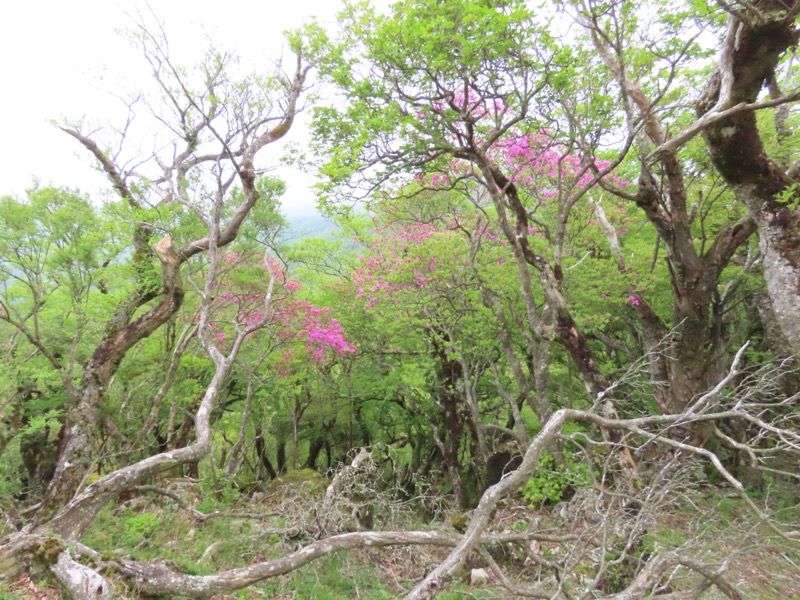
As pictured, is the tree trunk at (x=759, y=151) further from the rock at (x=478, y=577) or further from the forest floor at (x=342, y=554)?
the rock at (x=478, y=577)

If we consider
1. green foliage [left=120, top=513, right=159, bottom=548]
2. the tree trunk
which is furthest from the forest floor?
the tree trunk

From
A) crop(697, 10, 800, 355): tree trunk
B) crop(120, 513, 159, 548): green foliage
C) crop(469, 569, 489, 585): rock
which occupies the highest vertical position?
crop(697, 10, 800, 355): tree trunk

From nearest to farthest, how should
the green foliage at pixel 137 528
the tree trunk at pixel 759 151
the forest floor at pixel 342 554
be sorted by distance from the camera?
the tree trunk at pixel 759 151 < the forest floor at pixel 342 554 < the green foliage at pixel 137 528

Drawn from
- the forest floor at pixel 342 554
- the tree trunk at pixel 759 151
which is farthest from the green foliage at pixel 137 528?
the tree trunk at pixel 759 151

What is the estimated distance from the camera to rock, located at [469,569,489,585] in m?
6.61

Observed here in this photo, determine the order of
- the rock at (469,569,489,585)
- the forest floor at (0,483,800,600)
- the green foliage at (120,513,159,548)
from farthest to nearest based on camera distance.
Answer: the green foliage at (120,513,159,548), the rock at (469,569,489,585), the forest floor at (0,483,800,600)

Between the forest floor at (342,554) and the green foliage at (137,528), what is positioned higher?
the green foliage at (137,528)

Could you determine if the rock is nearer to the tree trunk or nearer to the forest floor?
the forest floor

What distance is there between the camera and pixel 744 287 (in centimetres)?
1019

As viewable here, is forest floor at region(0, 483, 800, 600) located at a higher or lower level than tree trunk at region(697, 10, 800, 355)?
lower

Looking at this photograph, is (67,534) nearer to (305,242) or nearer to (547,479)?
(547,479)

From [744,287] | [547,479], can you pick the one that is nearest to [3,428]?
[547,479]

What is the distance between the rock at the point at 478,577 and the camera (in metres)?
6.61

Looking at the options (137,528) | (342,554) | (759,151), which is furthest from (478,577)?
(759,151)
